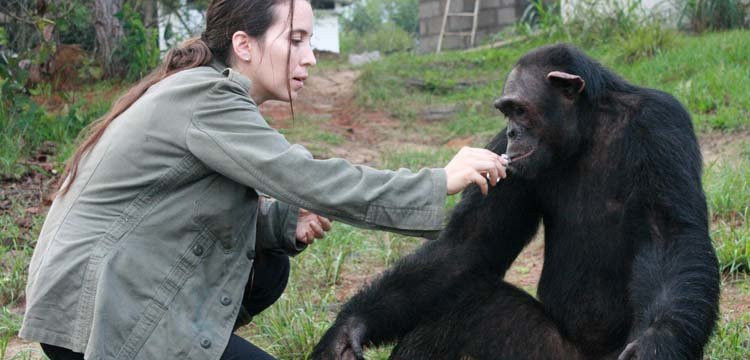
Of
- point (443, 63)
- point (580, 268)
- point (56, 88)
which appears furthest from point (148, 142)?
point (443, 63)

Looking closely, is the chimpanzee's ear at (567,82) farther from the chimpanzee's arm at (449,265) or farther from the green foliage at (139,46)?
the green foliage at (139,46)

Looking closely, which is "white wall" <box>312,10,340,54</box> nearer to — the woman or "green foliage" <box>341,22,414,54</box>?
"green foliage" <box>341,22,414,54</box>

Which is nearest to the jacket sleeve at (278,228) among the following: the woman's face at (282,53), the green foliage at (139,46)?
the woman's face at (282,53)

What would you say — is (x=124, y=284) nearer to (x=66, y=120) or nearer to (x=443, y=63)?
(x=66, y=120)

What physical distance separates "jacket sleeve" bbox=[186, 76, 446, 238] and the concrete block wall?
66.7ft

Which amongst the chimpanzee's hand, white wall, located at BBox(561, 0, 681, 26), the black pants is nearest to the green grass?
white wall, located at BBox(561, 0, 681, 26)

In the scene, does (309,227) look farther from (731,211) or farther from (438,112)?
(438,112)

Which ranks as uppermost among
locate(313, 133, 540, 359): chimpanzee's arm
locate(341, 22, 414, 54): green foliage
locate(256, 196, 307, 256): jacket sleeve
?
locate(256, 196, 307, 256): jacket sleeve

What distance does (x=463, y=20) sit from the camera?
24.6m

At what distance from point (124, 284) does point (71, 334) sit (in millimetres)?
279

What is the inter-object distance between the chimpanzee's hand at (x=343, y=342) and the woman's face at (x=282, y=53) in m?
1.25

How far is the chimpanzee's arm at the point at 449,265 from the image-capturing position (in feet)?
15.9

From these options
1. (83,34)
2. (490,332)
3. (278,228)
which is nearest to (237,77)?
(278,228)

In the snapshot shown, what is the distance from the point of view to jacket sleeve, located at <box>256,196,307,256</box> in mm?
4383
